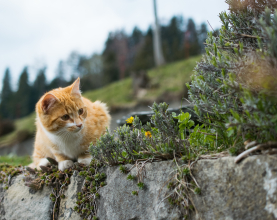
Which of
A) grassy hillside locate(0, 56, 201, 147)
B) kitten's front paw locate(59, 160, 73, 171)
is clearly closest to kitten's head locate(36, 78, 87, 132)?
kitten's front paw locate(59, 160, 73, 171)

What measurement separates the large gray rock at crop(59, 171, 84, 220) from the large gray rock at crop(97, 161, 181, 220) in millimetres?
314

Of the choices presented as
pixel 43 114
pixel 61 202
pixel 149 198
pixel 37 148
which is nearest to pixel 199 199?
pixel 149 198

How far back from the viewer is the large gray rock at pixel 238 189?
122 cm

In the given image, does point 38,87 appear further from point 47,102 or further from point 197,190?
point 197,190

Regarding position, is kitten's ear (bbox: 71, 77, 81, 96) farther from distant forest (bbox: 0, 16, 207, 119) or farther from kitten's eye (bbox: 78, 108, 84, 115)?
distant forest (bbox: 0, 16, 207, 119)

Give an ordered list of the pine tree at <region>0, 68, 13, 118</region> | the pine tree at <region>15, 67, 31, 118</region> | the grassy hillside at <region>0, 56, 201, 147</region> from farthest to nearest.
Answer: the pine tree at <region>0, 68, 13, 118</region>, the pine tree at <region>15, 67, 31, 118</region>, the grassy hillside at <region>0, 56, 201, 147</region>

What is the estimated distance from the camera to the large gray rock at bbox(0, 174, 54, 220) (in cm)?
224

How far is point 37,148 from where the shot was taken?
9.75 ft

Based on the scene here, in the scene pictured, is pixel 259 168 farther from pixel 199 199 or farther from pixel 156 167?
pixel 156 167

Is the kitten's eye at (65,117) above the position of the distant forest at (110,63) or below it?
below

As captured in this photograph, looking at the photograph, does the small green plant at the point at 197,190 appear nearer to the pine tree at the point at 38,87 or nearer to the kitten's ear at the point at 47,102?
the kitten's ear at the point at 47,102

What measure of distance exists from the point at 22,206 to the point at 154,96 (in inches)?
471

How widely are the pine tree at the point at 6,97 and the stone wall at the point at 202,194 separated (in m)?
21.9

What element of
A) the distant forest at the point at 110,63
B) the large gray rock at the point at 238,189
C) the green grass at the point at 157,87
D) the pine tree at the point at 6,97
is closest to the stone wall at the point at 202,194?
the large gray rock at the point at 238,189
